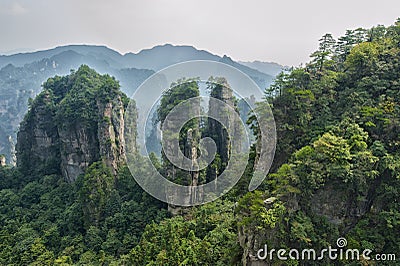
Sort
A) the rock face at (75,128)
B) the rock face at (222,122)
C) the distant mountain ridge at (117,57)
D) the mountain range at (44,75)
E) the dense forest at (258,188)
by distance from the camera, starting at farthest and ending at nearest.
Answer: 1. the mountain range at (44,75)
2. the distant mountain ridge at (117,57)
3. the rock face at (75,128)
4. the rock face at (222,122)
5. the dense forest at (258,188)

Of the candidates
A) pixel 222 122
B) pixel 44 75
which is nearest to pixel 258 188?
pixel 222 122

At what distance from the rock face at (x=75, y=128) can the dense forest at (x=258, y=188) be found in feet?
0.28

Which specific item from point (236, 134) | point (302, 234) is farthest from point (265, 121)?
point (236, 134)

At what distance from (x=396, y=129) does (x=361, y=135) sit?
43.5 inches

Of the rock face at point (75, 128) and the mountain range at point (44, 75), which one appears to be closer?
the rock face at point (75, 128)

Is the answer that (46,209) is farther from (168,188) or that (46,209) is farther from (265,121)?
(265,121)

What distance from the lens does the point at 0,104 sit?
63.1 meters

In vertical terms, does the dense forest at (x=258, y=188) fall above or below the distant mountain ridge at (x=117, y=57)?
below

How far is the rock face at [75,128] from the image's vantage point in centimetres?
1927

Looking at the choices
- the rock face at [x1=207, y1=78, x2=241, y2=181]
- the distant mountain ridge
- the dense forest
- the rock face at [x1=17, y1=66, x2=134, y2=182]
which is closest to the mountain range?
the distant mountain ridge

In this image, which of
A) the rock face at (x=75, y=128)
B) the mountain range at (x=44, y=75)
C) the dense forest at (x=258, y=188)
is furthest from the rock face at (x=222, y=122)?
the mountain range at (x=44, y=75)

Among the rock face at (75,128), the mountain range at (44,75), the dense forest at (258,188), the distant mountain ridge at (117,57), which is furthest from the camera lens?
the mountain range at (44,75)

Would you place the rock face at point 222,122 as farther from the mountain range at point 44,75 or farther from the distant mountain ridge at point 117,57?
the mountain range at point 44,75

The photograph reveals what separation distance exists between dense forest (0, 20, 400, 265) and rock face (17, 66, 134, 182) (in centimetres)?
8
